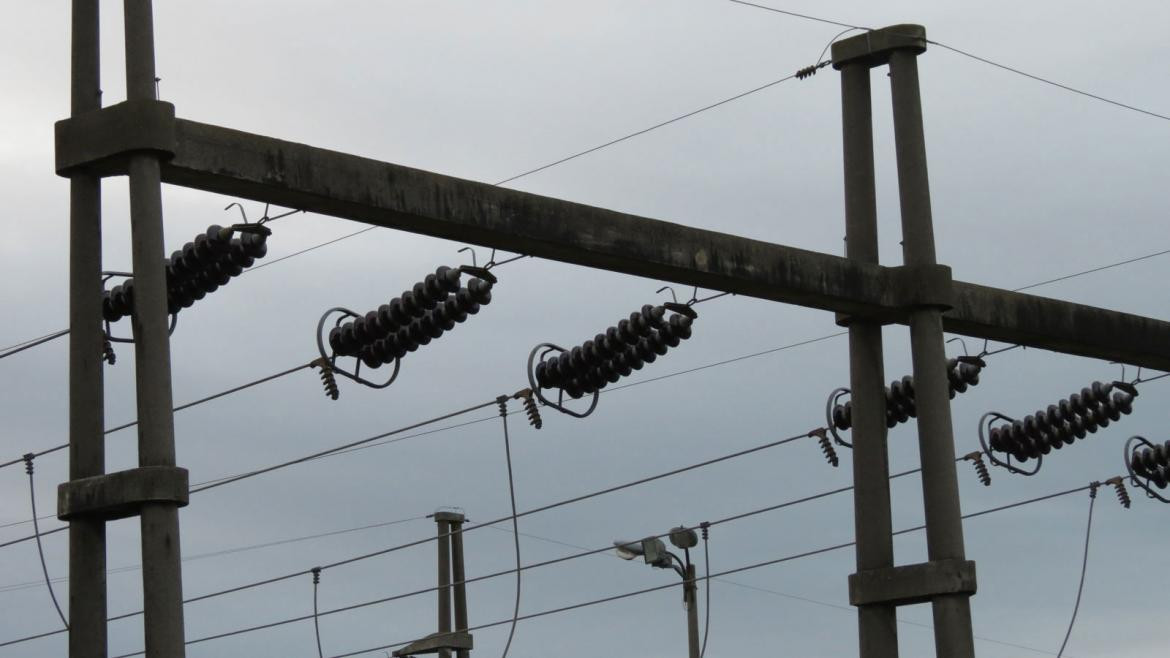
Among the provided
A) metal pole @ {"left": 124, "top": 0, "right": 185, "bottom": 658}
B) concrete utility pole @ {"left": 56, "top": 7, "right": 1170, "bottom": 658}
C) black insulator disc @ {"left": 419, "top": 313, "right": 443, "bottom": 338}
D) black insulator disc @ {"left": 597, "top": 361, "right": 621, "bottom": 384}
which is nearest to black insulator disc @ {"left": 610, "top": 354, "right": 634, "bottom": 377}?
black insulator disc @ {"left": 597, "top": 361, "right": 621, "bottom": 384}

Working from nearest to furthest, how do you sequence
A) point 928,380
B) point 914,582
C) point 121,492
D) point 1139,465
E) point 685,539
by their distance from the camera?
point 121,492, point 914,582, point 928,380, point 1139,465, point 685,539

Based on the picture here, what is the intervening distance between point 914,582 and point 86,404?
5.48 meters

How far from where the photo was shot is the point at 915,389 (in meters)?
12.8

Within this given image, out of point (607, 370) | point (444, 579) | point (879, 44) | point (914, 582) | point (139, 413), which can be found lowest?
point (914, 582)

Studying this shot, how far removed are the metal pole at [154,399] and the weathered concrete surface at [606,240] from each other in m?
0.31

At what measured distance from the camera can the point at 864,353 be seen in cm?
1306

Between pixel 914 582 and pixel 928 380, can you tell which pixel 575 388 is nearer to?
pixel 928 380

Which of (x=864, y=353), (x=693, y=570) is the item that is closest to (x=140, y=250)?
(x=864, y=353)

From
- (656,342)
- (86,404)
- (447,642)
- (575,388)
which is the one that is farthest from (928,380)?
(447,642)

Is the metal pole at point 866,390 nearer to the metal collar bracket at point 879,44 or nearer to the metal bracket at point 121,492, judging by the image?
the metal collar bracket at point 879,44

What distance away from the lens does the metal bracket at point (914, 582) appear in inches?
484

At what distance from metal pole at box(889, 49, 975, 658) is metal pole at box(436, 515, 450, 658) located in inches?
554

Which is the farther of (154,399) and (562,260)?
(562,260)

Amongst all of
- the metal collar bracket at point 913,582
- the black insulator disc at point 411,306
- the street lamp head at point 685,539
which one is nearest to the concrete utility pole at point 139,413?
the black insulator disc at point 411,306
